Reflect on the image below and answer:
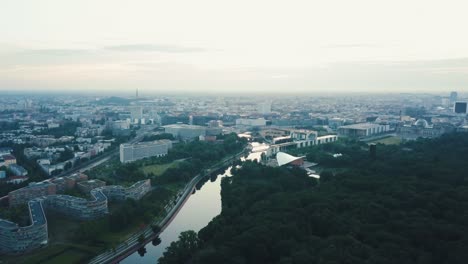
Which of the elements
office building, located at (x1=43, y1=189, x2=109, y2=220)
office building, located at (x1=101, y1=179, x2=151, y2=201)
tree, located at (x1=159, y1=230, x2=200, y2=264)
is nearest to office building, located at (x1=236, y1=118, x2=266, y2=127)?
office building, located at (x1=101, y1=179, x2=151, y2=201)

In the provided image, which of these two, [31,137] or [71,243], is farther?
[31,137]

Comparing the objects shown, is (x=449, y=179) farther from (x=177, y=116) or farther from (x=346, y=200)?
(x=177, y=116)

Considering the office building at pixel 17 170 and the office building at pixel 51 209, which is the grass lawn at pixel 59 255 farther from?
the office building at pixel 17 170

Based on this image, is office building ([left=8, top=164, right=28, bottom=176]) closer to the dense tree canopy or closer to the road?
the road

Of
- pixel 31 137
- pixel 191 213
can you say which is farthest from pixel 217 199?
pixel 31 137

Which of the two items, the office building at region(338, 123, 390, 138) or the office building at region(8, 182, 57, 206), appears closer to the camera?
the office building at region(8, 182, 57, 206)

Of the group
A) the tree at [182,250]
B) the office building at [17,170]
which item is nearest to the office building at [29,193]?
the office building at [17,170]
